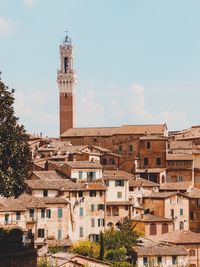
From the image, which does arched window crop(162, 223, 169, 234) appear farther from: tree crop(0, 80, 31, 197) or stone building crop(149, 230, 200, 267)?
tree crop(0, 80, 31, 197)

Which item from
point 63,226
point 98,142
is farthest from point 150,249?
point 98,142

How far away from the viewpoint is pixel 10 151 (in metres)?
34.7

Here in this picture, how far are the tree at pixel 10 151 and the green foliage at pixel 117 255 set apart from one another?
2002 centimetres

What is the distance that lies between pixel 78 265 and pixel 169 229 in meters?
18.7

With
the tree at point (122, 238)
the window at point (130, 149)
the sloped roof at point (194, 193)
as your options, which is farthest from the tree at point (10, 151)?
the window at point (130, 149)

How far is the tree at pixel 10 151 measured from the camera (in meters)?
34.3

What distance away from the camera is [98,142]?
89812 mm

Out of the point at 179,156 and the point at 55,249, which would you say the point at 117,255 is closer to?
the point at 55,249

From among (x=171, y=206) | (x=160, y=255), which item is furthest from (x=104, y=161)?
(x=160, y=255)

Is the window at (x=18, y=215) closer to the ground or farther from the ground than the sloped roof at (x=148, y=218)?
farther from the ground

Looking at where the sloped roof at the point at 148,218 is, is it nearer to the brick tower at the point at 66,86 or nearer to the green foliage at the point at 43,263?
the green foliage at the point at 43,263

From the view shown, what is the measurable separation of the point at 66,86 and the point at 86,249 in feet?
291

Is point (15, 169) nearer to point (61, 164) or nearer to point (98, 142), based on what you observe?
point (61, 164)

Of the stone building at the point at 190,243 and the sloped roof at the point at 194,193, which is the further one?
the sloped roof at the point at 194,193
